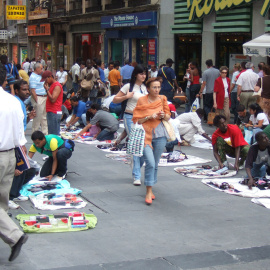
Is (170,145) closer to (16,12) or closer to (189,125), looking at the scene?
(189,125)

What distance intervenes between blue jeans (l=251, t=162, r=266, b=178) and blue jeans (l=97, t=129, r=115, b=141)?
16.0ft

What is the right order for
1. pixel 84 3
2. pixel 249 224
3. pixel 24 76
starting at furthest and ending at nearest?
pixel 84 3, pixel 24 76, pixel 249 224

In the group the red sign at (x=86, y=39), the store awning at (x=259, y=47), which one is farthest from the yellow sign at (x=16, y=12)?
the store awning at (x=259, y=47)

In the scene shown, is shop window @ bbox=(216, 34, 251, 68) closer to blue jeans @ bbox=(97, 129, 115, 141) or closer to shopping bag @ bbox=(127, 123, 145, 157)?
blue jeans @ bbox=(97, 129, 115, 141)

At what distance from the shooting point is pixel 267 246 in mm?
6473

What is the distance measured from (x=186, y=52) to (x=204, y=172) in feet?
42.8

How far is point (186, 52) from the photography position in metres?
22.7

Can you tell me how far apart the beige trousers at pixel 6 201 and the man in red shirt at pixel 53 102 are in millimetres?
6173

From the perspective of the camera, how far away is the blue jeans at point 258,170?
30.8ft

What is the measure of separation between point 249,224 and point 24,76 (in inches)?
523

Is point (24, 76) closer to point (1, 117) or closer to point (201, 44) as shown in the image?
point (201, 44)

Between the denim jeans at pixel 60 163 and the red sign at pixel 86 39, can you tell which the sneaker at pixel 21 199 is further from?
the red sign at pixel 86 39

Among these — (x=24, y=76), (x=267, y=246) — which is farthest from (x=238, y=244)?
(x=24, y=76)

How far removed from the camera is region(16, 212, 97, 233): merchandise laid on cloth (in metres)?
6.86
